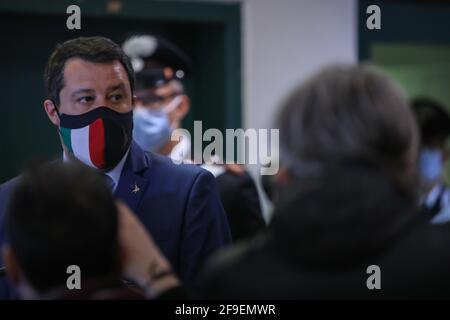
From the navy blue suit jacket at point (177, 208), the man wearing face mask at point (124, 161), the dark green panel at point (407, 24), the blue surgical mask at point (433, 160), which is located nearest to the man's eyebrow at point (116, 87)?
the man wearing face mask at point (124, 161)

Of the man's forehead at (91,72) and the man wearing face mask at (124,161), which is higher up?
the man's forehead at (91,72)

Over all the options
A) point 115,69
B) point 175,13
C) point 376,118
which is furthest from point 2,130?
point 376,118

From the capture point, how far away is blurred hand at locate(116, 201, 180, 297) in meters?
1.24

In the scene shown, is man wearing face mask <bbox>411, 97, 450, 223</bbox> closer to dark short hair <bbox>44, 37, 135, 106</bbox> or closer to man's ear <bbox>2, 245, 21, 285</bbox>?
dark short hair <bbox>44, 37, 135, 106</bbox>

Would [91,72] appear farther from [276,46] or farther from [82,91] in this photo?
[276,46]

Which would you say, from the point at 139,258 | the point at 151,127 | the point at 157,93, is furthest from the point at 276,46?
the point at 139,258

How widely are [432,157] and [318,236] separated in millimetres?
2013

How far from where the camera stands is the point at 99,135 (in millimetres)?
1775

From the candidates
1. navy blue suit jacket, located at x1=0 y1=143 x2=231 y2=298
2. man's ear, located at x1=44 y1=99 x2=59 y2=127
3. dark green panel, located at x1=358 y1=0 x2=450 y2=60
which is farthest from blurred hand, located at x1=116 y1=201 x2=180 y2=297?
dark green panel, located at x1=358 y1=0 x2=450 y2=60

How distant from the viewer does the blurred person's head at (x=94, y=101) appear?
5.85 ft

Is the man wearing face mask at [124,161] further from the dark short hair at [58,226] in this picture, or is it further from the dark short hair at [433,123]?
the dark short hair at [433,123]

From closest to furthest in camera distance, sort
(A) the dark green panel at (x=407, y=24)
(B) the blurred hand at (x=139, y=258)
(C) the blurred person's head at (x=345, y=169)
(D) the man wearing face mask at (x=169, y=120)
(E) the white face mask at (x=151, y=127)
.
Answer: (C) the blurred person's head at (x=345, y=169), (B) the blurred hand at (x=139, y=258), (D) the man wearing face mask at (x=169, y=120), (E) the white face mask at (x=151, y=127), (A) the dark green panel at (x=407, y=24)

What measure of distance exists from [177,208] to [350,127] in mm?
742

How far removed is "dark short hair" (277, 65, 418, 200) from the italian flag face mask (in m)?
0.69
